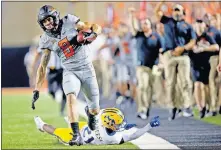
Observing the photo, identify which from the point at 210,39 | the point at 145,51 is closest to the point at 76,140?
the point at 145,51

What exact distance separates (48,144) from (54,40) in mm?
716

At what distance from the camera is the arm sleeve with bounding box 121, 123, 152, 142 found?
36.2 ft

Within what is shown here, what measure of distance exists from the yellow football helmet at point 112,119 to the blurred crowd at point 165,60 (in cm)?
14

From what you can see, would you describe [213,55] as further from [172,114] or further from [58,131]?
[58,131]

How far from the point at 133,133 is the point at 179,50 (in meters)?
0.68

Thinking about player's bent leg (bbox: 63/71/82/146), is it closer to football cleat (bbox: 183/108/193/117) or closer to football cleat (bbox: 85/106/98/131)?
football cleat (bbox: 85/106/98/131)

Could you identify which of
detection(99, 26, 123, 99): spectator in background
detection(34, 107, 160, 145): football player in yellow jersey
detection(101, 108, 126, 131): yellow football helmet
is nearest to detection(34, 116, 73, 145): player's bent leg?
detection(34, 107, 160, 145): football player in yellow jersey

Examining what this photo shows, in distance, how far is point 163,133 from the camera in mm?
11109

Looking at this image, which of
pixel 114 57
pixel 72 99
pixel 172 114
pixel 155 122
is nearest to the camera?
pixel 72 99

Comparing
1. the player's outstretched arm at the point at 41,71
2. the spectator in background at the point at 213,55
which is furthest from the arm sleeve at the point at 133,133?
the player's outstretched arm at the point at 41,71

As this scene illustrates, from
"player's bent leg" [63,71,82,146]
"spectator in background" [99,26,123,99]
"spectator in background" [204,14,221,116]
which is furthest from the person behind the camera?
"spectator in background" [99,26,123,99]

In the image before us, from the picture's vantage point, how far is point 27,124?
11203mm

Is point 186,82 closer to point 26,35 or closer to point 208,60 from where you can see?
point 208,60

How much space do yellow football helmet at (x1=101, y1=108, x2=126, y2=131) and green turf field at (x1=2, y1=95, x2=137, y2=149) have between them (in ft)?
0.44
